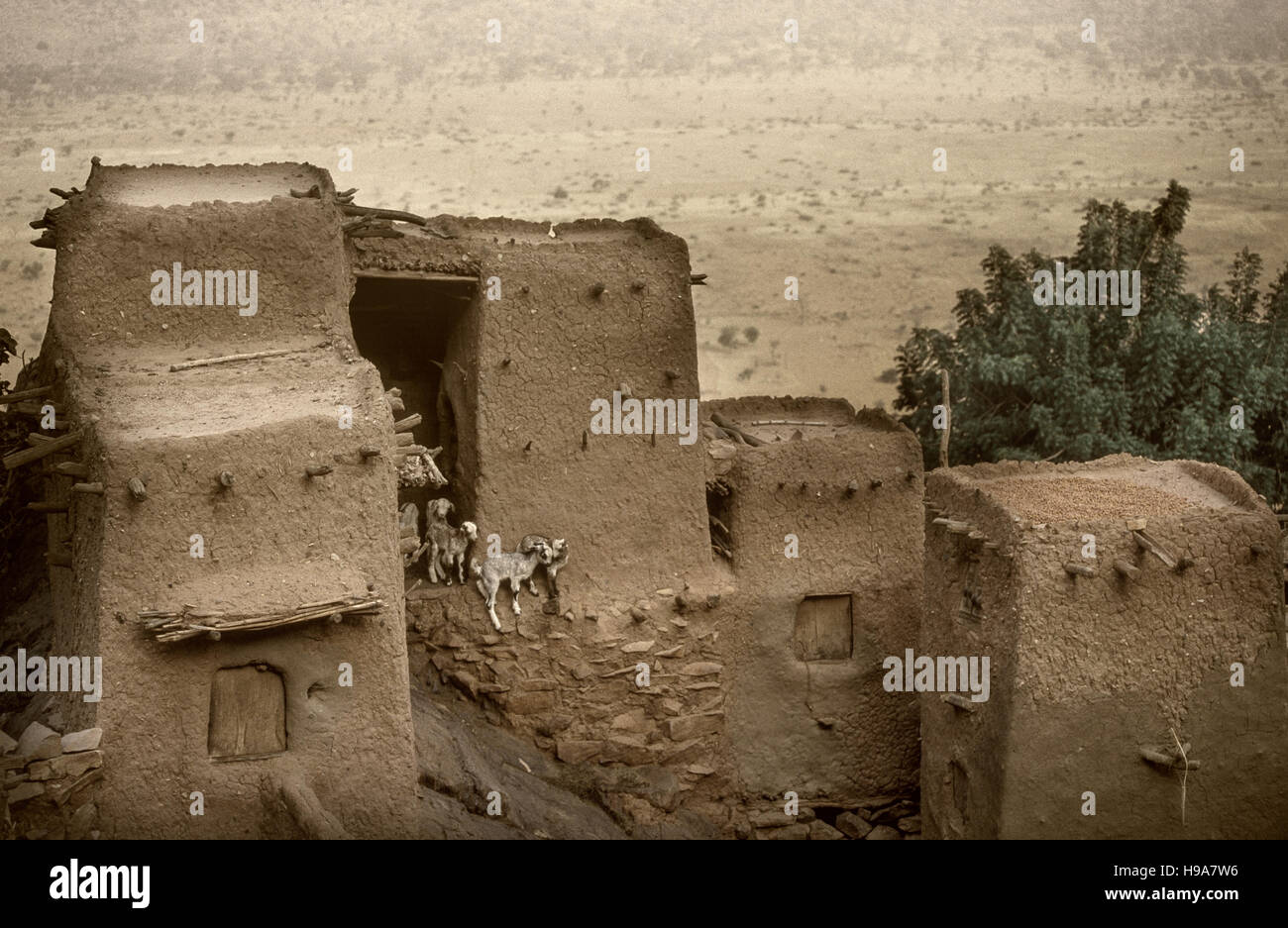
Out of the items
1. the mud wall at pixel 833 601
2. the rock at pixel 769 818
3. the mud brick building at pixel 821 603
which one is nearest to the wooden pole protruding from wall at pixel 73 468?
the mud brick building at pixel 821 603

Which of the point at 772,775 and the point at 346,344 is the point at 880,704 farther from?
the point at 346,344

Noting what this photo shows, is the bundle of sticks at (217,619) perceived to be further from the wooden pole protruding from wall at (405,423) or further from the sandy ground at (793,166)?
the sandy ground at (793,166)

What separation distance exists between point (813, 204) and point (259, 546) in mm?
34894

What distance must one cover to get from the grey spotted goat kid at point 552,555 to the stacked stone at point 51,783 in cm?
605

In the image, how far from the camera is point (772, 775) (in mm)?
18000

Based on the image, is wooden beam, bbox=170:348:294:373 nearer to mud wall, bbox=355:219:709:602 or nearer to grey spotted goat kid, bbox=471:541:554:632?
mud wall, bbox=355:219:709:602

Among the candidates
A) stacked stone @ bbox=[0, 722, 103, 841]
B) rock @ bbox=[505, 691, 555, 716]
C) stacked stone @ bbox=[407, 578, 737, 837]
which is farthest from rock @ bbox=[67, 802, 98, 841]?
rock @ bbox=[505, 691, 555, 716]

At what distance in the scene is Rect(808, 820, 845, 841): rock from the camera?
57.9ft

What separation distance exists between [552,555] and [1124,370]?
12.9m

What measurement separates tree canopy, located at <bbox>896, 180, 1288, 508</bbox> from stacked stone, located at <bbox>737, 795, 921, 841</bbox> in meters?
8.78

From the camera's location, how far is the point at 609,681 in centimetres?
1692

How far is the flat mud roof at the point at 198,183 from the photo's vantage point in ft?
48.5

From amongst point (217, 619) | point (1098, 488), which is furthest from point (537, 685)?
point (1098, 488)
